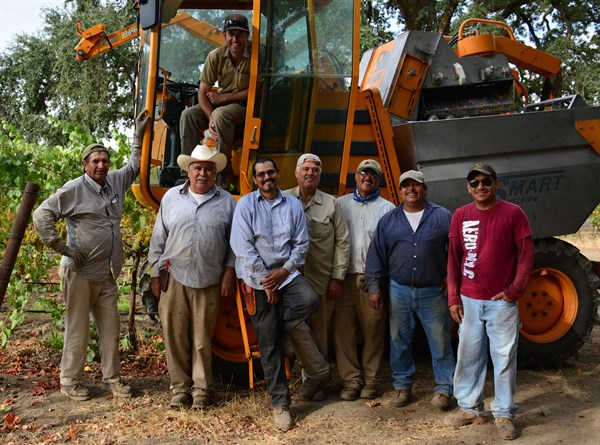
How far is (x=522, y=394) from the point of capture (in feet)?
16.7

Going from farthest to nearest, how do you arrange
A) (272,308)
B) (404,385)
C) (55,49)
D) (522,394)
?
Answer: (55,49) < (522,394) < (404,385) < (272,308)

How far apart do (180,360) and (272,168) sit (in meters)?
1.55

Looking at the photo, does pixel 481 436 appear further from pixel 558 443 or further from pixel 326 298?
pixel 326 298

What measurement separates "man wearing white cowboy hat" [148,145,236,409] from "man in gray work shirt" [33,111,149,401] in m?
0.51

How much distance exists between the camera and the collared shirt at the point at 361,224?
191 inches

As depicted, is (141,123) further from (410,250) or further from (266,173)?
(410,250)

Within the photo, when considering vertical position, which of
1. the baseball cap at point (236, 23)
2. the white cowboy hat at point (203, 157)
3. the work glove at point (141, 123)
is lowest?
the white cowboy hat at point (203, 157)

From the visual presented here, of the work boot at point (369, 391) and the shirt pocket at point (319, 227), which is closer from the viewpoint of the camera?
the shirt pocket at point (319, 227)

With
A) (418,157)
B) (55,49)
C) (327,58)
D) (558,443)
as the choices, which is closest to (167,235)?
(327,58)

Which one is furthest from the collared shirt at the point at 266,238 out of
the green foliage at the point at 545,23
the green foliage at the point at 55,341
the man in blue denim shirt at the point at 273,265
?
the green foliage at the point at 545,23

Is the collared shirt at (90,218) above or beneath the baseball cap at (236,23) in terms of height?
beneath

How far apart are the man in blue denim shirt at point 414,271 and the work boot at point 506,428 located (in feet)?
1.72

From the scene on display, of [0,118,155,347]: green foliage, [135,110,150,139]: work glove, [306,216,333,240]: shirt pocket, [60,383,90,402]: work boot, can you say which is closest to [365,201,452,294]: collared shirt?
[306,216,333,240]: shirt pocket

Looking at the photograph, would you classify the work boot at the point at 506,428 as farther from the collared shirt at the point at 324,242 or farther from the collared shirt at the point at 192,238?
the collared shirt at the point at 192,238
